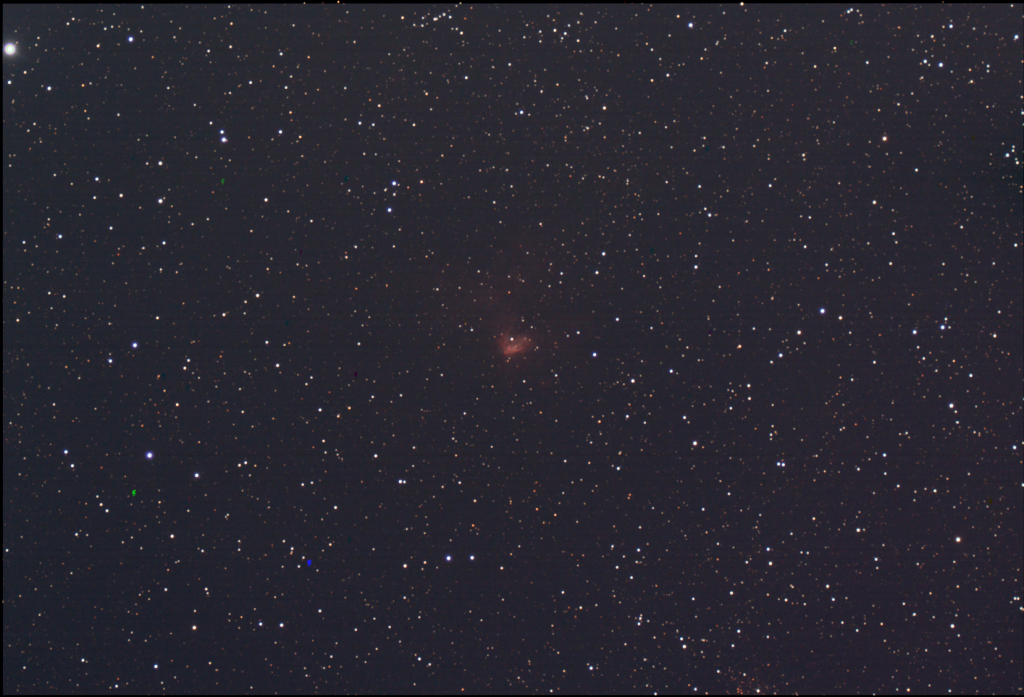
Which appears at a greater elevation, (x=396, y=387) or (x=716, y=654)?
(x=396, y=387)

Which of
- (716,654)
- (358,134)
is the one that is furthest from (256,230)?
(716,654)

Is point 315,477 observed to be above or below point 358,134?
below

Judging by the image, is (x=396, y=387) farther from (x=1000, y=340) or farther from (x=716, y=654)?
(x=1000, y=340)

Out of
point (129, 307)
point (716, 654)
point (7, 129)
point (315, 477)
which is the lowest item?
Result: point (716, 654)

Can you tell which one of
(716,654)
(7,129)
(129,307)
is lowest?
→ (716,654)

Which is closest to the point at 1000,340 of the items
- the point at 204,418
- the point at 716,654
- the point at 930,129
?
the point at 930,129

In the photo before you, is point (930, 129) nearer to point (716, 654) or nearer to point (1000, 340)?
point (1000, 340)
